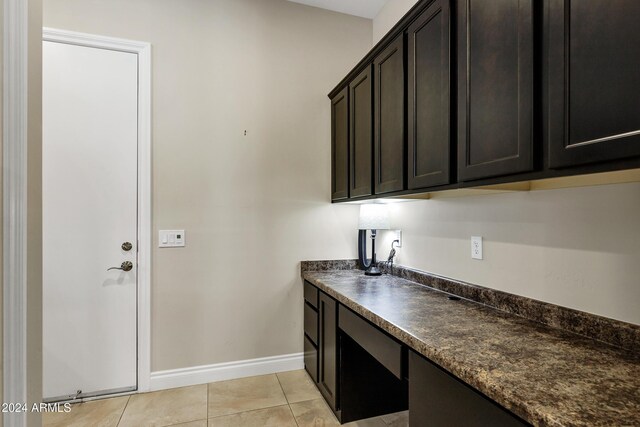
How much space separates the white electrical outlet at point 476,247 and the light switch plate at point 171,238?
1994 mm

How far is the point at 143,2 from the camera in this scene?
2381 mm

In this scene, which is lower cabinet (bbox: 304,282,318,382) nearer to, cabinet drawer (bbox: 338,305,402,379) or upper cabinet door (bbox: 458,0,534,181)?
cabinet drawer (bbox: 338,305,402,379)

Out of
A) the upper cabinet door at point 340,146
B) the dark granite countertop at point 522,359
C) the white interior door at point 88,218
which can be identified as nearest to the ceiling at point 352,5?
the upper cabinet door at point 340,146

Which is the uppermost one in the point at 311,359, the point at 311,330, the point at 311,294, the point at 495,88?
the point at 495,88

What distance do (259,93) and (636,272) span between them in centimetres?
251

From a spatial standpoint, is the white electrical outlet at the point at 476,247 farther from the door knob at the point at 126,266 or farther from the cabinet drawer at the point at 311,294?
the door knob at the point at 126,266

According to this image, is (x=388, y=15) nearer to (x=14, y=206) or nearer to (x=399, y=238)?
(x=399, y=238)

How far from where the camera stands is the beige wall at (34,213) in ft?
3.20

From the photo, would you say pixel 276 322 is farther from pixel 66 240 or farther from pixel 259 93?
pixel 259 93

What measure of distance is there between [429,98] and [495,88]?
1.33ft

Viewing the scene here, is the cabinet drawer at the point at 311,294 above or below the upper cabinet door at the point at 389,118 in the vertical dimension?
below

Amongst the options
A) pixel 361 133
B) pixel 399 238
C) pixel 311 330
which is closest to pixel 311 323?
pixel 311 330

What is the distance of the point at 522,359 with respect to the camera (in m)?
1.03

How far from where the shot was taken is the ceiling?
2723 millimetres
